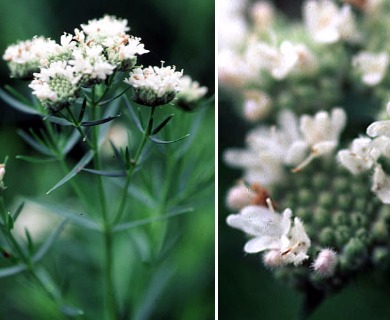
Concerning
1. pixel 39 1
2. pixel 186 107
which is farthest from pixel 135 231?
pixel 39 1

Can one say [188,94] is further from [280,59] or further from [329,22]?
[329,22]

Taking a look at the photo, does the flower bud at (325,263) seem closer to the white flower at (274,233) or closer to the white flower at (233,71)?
the white flower at (274,233)

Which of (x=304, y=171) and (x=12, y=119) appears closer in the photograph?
(x=304, y=171)

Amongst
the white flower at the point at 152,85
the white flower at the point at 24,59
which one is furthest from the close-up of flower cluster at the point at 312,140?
the white flower at the point at 24,59

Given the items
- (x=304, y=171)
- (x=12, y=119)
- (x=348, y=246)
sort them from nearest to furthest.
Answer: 1. (x=348, y=246)
2. (x=304, y=171)
3. (x=12, y=119)

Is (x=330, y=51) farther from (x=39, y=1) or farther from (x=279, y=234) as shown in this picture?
(x=39, y=1)

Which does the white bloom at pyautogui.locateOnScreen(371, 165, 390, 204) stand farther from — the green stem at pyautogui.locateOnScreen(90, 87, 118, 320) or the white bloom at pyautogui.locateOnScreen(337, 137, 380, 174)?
the green stem at pyautogui.locateOnScreen(90, 87, 118, 320)
